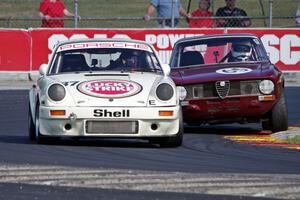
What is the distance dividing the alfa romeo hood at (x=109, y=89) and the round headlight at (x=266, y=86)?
2138 millimetres

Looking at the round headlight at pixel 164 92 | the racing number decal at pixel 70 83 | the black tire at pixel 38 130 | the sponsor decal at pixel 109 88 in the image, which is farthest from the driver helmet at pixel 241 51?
the black tire at pixel 38 130

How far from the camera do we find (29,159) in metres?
11.2

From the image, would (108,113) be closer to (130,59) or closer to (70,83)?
(70,83)

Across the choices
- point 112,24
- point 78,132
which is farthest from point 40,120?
point 112,24

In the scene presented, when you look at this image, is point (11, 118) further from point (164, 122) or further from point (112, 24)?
point (112, 24)

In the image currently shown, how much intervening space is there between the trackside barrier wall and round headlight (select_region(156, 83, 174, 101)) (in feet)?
40.9

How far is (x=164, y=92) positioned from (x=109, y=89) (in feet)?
1.98

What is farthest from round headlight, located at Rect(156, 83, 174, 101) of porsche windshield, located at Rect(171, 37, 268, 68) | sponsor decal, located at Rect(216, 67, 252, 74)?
porsche windshield, located at Rect(171, 37, 268, 68)

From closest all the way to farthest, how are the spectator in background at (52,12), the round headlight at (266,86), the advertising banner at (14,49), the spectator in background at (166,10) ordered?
the round headlight at (266,86)
the advertising banner at (14,49)
the spectator in background at (52,12)
the spectator in background at (166,10)

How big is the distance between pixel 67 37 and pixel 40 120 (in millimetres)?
12569

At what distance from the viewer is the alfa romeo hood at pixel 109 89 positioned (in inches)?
477

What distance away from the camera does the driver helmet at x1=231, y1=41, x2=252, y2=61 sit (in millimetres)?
15617

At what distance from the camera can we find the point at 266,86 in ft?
47.4

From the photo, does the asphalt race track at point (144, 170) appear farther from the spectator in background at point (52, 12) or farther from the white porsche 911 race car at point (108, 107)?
the spectator in background at point (52, 12)
